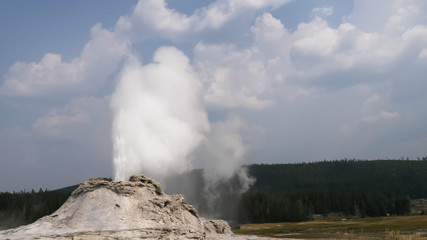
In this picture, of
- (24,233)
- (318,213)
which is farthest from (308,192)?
(24,233)

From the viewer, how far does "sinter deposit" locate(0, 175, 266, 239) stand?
22.4m

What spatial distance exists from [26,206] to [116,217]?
80.0 metres

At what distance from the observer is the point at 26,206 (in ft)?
301

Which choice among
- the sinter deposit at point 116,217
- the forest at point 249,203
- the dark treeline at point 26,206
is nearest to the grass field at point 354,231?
the sinter deposit at point 116,217

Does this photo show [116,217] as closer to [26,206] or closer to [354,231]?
[354,231]

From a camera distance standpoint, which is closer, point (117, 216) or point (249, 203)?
point (117, 216)

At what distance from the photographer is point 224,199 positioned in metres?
104

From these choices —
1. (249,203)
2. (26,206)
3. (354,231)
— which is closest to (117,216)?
(354,231)

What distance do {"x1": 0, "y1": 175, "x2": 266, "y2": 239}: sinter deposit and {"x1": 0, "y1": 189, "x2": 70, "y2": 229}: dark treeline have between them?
65.5 m

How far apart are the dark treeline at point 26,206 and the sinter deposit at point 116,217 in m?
65.5

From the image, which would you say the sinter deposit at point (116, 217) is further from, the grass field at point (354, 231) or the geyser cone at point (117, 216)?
the grass field at point (354, 231)

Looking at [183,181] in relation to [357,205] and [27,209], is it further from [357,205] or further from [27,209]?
[357,205]

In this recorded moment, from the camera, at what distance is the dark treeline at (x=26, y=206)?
3374 inches

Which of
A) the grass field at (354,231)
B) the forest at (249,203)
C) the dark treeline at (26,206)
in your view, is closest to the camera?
the grass field at (354,231)
